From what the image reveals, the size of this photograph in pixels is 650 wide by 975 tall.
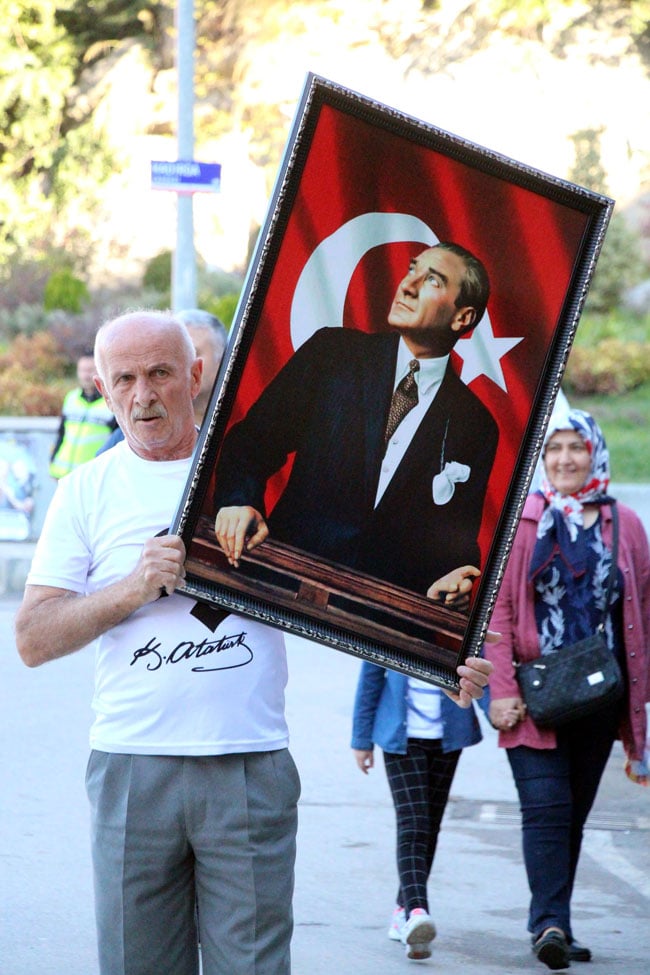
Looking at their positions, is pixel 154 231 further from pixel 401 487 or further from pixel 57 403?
pixel 401 487

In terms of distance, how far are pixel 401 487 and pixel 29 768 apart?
4.89 meters

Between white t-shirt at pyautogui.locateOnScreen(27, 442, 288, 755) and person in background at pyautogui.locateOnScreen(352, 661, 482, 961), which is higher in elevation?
white t-shirt at pyautogui.locateOnScreen(27, 442, 288, 755)

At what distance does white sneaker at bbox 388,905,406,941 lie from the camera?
16.8ft

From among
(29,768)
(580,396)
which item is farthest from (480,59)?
(29,768)

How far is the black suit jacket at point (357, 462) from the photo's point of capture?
9.44 ft

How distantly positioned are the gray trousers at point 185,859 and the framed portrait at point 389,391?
1.17ft

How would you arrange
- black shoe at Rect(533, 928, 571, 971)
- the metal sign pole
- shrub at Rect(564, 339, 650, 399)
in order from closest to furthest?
black shoe at Rect(533, 928, 571, 971), the metal sign pole, shrub at Rect(564, 339, 650, 399)

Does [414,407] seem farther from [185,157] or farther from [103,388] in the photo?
[185,157]


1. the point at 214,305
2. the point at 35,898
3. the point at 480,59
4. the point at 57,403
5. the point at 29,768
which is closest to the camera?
the point at 35,898

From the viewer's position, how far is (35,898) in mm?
5527

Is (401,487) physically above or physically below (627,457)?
above

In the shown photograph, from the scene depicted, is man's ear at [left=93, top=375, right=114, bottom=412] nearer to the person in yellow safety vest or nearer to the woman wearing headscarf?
the woman wearing headscarf

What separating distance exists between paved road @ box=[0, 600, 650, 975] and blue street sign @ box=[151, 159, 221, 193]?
537 cm

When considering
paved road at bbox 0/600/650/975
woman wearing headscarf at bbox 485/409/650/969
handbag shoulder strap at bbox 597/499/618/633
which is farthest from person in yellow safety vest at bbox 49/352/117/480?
handbag shoulder strap at bbox 597/499/618/633
